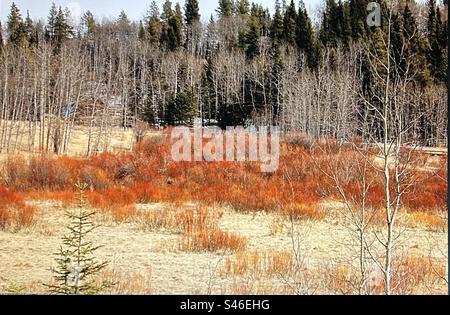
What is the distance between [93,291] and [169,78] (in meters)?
4.56

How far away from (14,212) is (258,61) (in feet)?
11.8

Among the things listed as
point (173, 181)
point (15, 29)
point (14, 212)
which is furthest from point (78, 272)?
point (15, 29)

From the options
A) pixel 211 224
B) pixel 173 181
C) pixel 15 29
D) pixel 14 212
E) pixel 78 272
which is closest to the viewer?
pixel 78 272

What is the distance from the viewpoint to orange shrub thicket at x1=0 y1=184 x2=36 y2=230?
476 centimetres

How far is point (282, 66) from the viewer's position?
21.1 ft

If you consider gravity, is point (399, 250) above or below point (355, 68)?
below

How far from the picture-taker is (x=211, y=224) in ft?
17.1

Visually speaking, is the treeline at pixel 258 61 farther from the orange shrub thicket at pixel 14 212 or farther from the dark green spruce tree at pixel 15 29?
the orange shrub thicket at pixel 14 212

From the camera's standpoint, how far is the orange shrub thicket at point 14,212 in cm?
476

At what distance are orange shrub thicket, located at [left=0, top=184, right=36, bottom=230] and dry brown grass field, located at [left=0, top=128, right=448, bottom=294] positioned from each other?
13 mm

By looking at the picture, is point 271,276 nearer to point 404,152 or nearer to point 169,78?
point 404,152

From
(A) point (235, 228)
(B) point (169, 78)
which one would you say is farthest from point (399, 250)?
(B) point (169, 78)

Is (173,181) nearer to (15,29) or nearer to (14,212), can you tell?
(14,212)

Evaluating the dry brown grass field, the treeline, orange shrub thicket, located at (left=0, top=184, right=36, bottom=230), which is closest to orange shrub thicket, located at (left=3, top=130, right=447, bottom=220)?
the dry brown grass field
